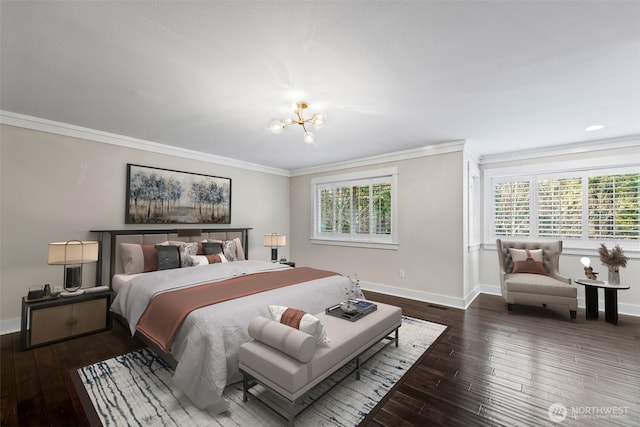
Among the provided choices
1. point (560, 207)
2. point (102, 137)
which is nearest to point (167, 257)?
point (102, 137)

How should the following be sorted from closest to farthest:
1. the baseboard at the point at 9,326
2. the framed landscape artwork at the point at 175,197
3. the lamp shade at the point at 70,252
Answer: the lamp shade at the point at 70,252
the baseboard at the point at 9,326
the framed landscape artwork at the point at 175,197

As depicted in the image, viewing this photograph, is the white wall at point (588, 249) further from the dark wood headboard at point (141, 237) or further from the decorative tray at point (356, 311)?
the dark wood headboard at point (141, 237)

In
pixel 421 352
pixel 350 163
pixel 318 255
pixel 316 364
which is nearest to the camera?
pixel 316 364

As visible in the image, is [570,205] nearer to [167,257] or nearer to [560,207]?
[560,207]

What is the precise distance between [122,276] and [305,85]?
11.0ft

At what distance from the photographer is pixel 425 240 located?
15.0ft

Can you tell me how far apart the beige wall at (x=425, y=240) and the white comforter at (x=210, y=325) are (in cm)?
220

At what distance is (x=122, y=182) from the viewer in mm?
4008

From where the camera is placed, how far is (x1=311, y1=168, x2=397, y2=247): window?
16.8 ft

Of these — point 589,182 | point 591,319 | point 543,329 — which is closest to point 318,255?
point 543,329

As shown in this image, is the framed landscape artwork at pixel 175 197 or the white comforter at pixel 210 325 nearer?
the white comforter at pixel 210 325

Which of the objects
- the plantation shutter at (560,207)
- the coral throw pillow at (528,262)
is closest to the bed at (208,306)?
the coral throw pillow at (528,262)

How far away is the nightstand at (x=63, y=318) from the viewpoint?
2.78 metres

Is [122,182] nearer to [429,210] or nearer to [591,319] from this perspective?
[429,210]
